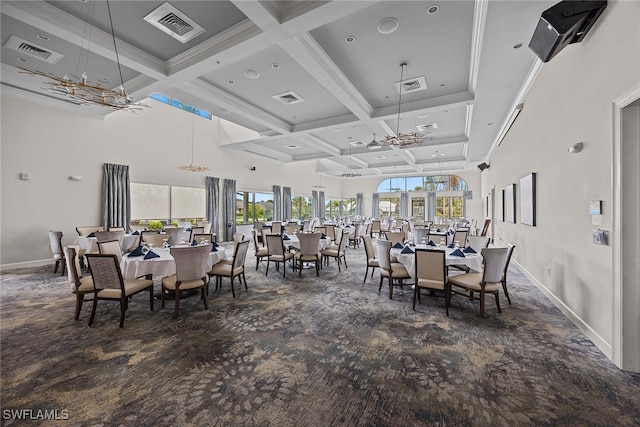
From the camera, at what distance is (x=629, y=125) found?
7.49ft

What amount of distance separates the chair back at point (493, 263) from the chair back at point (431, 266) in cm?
47

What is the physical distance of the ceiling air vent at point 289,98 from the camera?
19.7ft

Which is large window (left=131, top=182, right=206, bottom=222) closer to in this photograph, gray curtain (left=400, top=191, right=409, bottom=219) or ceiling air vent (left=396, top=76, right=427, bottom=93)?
ceiling air vent (left=396, top=76, right=427, bottom=93)

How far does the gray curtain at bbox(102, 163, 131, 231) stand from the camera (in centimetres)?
728

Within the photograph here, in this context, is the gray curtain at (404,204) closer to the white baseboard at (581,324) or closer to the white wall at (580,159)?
the white wall at (580,159)

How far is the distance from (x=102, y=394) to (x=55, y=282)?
432 cm

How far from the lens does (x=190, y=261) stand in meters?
3.39

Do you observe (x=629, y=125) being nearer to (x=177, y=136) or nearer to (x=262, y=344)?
(x=262, y=344)

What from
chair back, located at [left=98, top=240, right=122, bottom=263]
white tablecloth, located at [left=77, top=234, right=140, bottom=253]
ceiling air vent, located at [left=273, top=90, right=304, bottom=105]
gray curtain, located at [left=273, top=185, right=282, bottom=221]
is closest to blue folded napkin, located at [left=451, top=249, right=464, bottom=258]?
ceiling air vent, located at [left=273, top=90, right=304, bottom=105]

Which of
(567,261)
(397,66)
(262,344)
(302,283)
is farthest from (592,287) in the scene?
(397,66)

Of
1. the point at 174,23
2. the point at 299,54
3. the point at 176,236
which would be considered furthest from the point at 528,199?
the point at 176,236

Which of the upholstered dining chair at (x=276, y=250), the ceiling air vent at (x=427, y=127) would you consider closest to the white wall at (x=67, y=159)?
the upholstered dining chair at (x=276, y=250)

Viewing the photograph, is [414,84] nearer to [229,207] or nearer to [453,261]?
[453,261]

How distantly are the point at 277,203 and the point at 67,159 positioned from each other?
8109mm
